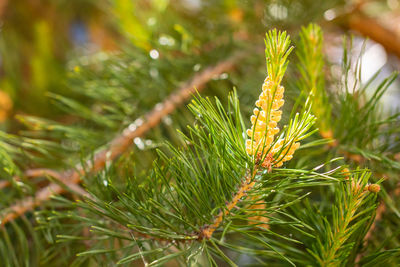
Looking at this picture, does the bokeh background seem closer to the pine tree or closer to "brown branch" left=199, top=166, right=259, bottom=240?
the pine tree

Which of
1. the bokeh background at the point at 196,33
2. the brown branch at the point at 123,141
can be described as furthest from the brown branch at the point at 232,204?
the bokeh background at the point at 196,33

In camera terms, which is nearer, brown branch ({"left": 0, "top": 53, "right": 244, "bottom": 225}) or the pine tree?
the pine tree

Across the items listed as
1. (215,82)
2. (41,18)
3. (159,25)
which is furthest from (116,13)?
(41,18)

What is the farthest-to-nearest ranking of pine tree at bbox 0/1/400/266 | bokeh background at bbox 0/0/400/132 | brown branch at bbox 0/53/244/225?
bokeh background at bbox 0/0/400/132 → brown branch at bbox 0/53/244/225 → pine tree at bbox 0/1/400/266

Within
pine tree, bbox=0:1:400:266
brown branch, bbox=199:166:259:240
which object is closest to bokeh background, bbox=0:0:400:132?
pine tree, bbox=0:1:400:266

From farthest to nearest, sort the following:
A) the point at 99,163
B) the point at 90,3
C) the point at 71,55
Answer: the point at 90,3 → the point at 71,55 → the point at 99,163

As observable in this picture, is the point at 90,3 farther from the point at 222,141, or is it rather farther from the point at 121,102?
the point at 222,141

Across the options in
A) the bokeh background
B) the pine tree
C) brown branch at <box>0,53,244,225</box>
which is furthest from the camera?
the bokeh background

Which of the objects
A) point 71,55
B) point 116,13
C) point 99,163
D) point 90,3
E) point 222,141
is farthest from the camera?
point 90,3

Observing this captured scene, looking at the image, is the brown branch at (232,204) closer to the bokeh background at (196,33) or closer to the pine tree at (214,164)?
the pine tree at (214,164)
